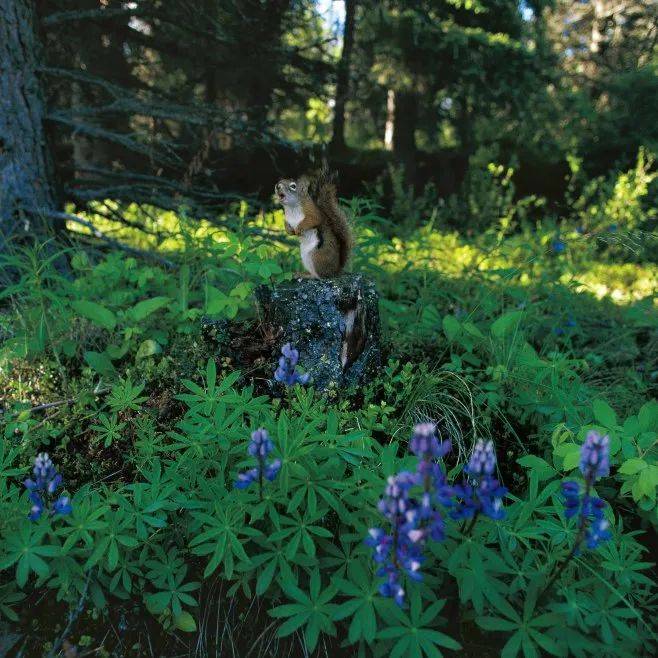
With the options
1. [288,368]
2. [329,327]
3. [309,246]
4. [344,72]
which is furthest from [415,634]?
[344,72]

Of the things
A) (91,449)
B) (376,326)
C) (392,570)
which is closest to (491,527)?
(392,570)

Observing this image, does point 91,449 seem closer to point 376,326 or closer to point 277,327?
point 277,327

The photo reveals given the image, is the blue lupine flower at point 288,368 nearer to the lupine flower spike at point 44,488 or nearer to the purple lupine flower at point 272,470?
the purple lupine flower at point 272,470

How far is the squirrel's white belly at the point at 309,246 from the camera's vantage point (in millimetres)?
3012

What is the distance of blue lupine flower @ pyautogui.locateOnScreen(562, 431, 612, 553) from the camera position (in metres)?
1.54

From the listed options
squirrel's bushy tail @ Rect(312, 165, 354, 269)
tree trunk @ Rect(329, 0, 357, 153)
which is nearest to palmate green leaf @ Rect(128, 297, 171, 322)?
squirrel's bushy tail @ Rect(312, 165, 354, 269)

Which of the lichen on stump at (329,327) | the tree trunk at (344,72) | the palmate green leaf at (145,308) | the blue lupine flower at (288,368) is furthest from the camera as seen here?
the tree trunk at (344,72)

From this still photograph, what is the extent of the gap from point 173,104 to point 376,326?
2950mm

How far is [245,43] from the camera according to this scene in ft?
17.0

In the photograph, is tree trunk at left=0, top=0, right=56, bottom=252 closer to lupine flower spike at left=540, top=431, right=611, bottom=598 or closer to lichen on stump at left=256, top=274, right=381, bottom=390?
lichen on stump at left=256, top=274, right=381, bottom=390

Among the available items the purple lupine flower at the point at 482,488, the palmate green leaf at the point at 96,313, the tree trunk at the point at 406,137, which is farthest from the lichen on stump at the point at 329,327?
the tree trunk at the point at 406,137

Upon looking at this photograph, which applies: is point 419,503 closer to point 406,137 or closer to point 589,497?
point 589,497

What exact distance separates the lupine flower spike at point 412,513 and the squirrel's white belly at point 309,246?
5.46 ft

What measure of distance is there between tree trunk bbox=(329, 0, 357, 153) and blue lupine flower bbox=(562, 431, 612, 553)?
478 cm
